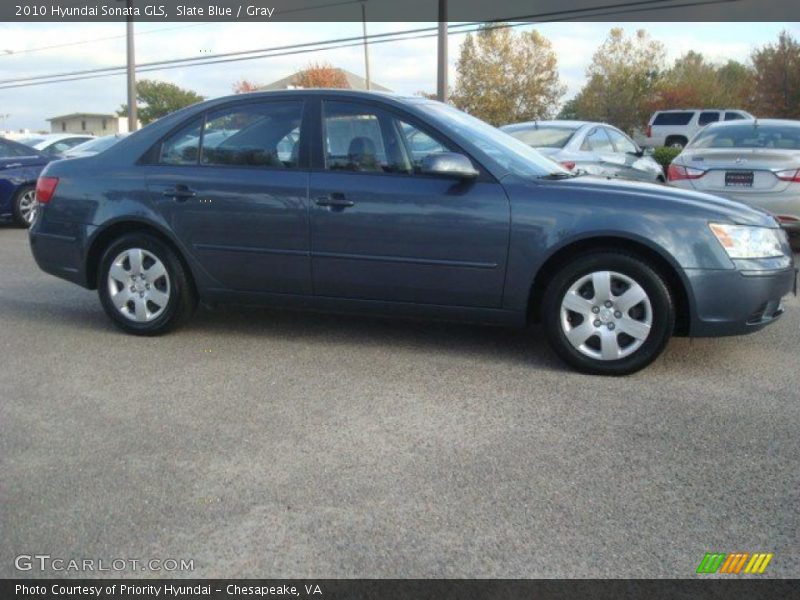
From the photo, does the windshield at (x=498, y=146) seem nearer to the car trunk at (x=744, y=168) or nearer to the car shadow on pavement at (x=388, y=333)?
the car shadow on pavement at (x=388, y=333)

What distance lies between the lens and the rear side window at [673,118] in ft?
99.1

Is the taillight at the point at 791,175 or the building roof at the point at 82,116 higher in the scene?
the building roof at the point at 82,116

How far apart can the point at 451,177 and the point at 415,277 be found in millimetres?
630

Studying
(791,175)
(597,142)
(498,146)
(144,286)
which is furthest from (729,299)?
(597,142)

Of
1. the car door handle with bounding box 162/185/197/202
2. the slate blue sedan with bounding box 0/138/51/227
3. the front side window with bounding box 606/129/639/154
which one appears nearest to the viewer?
→ the car door handle with bounding box 162/185/197/202

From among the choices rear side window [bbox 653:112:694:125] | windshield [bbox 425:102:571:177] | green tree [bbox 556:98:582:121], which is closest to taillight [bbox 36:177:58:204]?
windshield [bbox 425:102:571:177]

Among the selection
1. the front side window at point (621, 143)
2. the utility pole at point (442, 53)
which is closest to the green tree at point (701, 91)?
the utility pole at point (442, 53)

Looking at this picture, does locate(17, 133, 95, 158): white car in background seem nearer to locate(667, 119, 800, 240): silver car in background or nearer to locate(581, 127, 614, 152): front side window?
locate(581, 127, 614, 152): front side window

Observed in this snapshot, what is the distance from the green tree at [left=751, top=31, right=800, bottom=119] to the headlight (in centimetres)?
3715

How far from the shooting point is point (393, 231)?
507 cm

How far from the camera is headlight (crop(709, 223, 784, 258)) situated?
4664 millimetres

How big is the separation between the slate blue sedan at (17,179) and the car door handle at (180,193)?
7.49 metres

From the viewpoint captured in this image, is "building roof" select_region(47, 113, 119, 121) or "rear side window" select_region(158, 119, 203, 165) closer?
"rear side window" select_region(158, 119, 203, 165)
